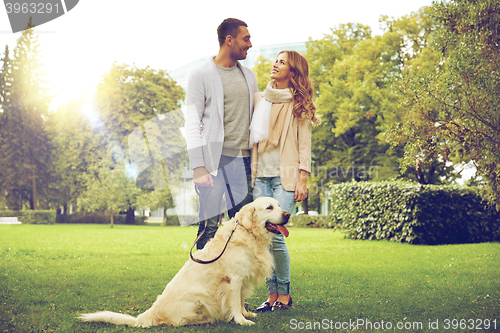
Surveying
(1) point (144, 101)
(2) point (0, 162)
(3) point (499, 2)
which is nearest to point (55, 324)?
(3) point (499, 2)

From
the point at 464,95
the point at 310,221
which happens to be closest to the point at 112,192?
the point at 310,221

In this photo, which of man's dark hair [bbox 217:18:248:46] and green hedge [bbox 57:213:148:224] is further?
green hedge [bbox 57:213:148:224]

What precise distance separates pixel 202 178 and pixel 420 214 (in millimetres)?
10837

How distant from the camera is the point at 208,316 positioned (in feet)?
12.1

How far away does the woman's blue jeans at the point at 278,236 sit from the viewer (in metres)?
4.32

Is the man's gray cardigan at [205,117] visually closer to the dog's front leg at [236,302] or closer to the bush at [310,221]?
the dog's front leg at [236,302]

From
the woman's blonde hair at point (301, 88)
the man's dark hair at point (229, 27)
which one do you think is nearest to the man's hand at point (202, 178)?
the woman's blonde hair at point (301, 88)

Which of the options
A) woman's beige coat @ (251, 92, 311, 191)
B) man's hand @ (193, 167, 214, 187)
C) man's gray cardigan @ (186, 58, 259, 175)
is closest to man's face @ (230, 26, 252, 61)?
man's gray cardigan @ (186, 58, 259, 175)

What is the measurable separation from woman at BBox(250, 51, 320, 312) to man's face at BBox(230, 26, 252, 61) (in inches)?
16.7

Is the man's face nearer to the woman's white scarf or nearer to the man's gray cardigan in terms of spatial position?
the man's gray cardigan

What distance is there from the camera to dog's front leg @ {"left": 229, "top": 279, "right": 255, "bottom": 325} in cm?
367

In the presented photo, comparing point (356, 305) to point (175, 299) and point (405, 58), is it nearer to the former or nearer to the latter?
point (175, 299)

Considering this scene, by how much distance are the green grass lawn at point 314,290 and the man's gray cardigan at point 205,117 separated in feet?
5.52

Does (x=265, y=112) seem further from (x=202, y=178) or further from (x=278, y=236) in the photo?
(x=278, y=236)
